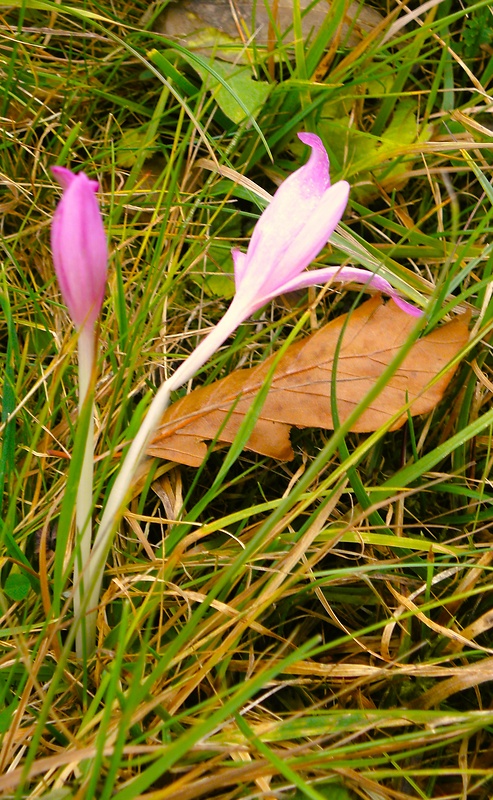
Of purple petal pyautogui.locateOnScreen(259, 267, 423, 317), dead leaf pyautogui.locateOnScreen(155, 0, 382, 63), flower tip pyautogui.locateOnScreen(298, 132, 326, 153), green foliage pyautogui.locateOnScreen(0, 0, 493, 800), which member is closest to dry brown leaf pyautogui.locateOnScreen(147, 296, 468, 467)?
green foliage pyautogui.locateOnScreen(0, 0, 493, 800)

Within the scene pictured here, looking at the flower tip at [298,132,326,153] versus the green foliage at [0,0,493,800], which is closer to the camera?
the green foliage at [0,0,493,800]

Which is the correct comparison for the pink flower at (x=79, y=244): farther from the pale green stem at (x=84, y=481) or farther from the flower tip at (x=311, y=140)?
the flower tip at (x=311, y=140)

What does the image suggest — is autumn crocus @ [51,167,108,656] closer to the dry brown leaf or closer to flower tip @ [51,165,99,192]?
flower tip @ [51,165,99,192]

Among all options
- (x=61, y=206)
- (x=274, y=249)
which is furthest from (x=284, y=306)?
(x=61, y=206)

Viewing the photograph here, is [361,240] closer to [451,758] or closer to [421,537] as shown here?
[421,537]

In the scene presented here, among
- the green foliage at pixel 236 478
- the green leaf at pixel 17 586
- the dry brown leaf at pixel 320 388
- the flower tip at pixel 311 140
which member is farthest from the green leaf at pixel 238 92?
the green leaf at pixel 17 586
